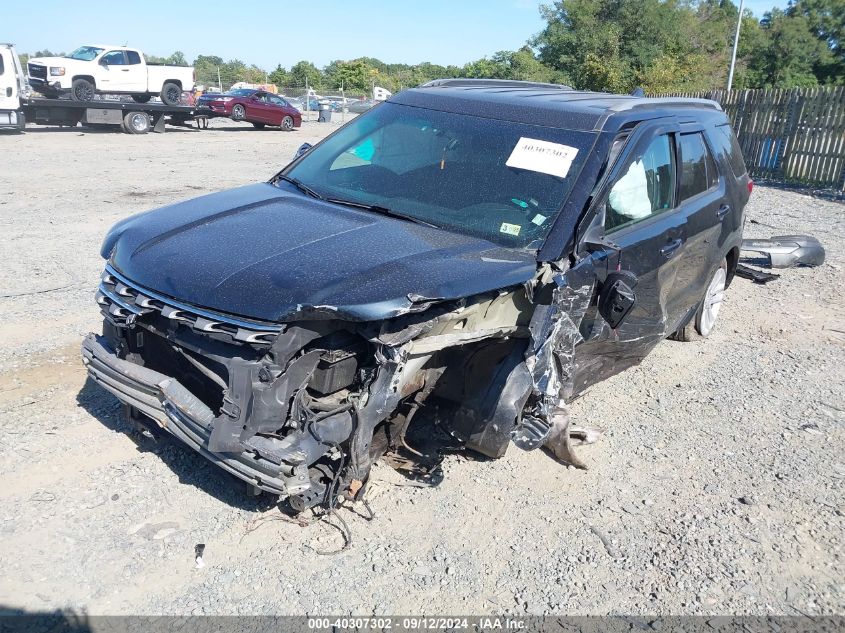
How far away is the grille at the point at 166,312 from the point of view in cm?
288

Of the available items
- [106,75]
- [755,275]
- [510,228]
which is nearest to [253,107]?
[106,75]

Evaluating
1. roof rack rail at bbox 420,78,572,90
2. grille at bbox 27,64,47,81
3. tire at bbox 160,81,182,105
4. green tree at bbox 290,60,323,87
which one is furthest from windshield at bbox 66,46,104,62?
green tree at bbox 290,60,323,87

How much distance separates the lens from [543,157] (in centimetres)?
390

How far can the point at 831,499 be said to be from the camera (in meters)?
3.89

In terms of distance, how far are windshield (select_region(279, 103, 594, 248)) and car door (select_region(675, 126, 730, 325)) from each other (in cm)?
129

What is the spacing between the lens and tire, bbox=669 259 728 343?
6062mm

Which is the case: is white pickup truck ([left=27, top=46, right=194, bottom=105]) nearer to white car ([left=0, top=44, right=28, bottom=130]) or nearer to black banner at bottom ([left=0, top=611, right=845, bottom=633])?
white car ([left=0, top=44, right=28, bottom=130])

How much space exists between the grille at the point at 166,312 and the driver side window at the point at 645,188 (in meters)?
2.03

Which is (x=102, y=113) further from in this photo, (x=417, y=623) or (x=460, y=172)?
(x=417, y=623)

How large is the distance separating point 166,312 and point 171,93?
24.9 metres

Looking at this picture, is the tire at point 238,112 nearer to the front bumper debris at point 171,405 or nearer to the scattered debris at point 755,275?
the scattered debris at point 755,275

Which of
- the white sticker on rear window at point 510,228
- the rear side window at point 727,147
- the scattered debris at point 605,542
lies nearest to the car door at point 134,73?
the rear side window at point 727,147

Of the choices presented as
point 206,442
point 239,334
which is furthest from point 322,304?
point 206,442

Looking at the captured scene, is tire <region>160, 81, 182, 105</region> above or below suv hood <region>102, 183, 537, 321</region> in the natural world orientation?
above
